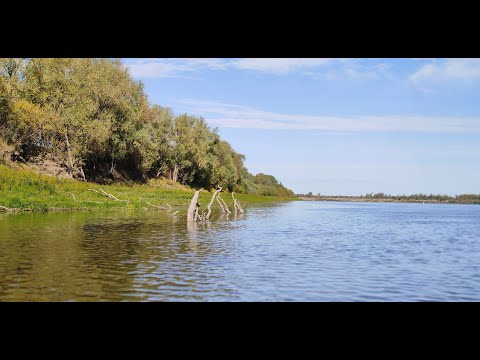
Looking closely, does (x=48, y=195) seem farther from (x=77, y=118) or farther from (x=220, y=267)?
(x=220, y=267)

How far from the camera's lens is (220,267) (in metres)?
17.7

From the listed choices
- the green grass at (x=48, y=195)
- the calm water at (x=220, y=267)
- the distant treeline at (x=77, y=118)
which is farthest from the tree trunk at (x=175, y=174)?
the calm water at (x=220, y=267)

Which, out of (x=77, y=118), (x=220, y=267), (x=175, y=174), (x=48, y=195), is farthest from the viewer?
(x=175, y=174)

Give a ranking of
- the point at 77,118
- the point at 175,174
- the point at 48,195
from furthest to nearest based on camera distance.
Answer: the point at 175,174
the point at 77,118
the point at 48,195

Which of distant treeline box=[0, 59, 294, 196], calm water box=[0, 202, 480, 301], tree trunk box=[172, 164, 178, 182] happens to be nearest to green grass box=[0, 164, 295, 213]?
distant treeline box=[0, 59, 294, 196]

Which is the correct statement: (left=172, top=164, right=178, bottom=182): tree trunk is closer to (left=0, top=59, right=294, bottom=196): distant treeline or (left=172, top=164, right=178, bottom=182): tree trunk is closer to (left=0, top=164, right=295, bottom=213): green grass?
(left=0, top=59, right=294, bottom=196): distant treeline

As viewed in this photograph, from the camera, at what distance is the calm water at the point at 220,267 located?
43.8ft

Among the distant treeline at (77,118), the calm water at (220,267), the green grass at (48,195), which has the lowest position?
the calm water at (220,267)

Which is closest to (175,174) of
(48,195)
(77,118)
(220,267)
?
(77,118)

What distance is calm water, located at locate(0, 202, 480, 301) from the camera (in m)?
13.3

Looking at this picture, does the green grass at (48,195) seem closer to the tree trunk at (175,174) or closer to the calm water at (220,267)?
the calm water at (220,267)

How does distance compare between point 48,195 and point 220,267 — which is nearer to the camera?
point 220,267

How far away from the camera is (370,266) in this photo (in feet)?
63.0
